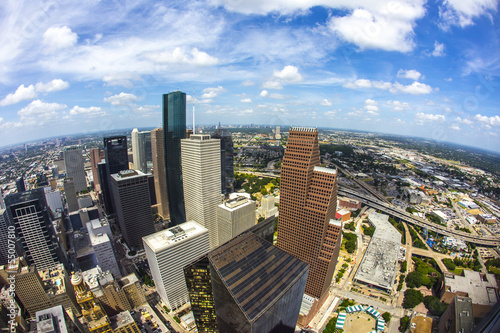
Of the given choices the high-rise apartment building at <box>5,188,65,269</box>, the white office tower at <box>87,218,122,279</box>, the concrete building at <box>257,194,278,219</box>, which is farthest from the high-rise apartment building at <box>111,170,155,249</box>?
the concrete building at <box>257,194,278,219</box>

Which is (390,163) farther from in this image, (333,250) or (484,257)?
(333,250)

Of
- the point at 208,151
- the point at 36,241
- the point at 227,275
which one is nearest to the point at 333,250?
the point at 227,275

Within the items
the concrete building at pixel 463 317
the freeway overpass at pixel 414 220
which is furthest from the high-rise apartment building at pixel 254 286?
the freeway overpass at pixel 414 220

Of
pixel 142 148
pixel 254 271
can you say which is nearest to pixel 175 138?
pixel 142 148

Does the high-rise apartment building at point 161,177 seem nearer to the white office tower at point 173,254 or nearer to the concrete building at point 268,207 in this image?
the concrete building at point 268,207

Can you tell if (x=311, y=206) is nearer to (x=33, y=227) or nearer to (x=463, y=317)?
(x=463, y=317)

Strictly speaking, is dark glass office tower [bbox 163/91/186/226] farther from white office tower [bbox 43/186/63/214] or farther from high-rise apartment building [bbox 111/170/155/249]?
white office tower [bbox 43/186/63/214]
